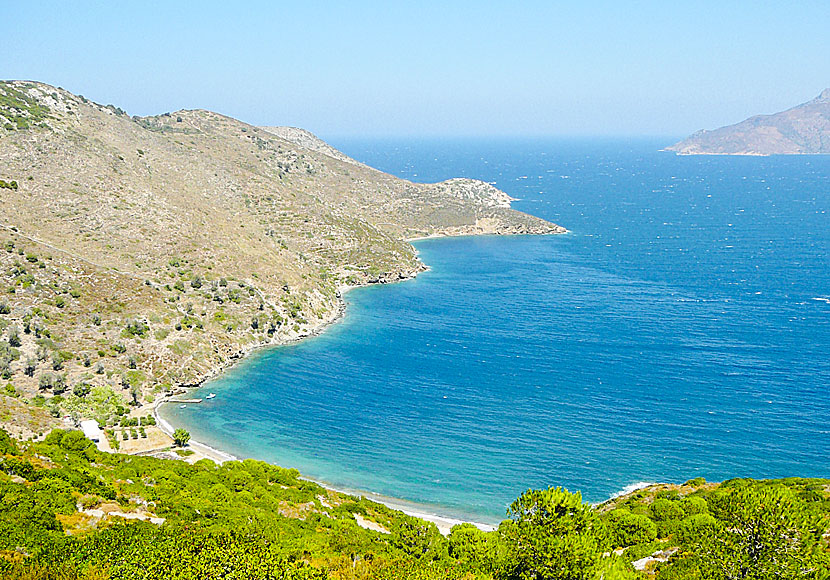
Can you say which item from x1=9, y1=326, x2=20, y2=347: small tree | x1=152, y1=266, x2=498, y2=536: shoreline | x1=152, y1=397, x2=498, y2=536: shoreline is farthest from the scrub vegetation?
x1=9, y1=326, x2=20, y2=347: small tree

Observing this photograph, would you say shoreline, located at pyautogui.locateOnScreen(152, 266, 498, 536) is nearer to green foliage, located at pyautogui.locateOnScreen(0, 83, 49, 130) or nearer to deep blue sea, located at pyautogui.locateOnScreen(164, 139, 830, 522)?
deep blue sea, located at pyautogui.locateOnScreen(164, 139, 830, 522)

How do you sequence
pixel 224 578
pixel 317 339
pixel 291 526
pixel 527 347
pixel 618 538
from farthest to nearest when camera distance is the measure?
pixel 317 339 < pixel 527 347 < pixel 291 526 < pixel 618 538 < pixel 224 578

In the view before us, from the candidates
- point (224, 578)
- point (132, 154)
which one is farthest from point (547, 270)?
point (224, 578)

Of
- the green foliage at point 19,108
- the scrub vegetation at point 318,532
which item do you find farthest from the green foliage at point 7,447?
the green foliage at point 19,108

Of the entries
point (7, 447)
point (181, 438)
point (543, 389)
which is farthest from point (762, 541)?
point (543, 389)

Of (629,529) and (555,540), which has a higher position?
(555,540)

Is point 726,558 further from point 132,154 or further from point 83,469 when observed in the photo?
point 132,154

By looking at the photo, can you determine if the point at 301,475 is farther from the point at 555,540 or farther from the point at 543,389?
the point at 555,540
